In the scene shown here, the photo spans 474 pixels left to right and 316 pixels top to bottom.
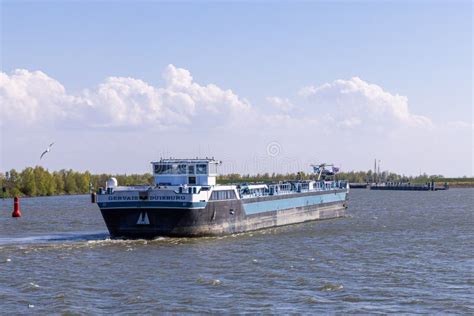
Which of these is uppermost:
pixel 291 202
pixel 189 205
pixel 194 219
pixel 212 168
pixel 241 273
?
pixel 212 168

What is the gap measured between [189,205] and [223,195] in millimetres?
5643

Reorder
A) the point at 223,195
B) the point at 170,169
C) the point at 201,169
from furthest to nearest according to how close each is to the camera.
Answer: the point at 170,169 → the point at 201,169 → the point at 223,195

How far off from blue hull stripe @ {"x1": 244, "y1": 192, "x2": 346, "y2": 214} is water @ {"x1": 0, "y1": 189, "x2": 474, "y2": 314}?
4162 millimetres

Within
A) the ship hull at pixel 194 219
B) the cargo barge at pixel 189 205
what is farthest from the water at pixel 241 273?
the cargo barge at pixel 189 205

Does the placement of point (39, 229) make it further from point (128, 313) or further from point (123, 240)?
point (128, 313)

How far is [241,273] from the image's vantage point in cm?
4034

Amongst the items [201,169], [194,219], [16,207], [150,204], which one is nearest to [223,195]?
[201,169]

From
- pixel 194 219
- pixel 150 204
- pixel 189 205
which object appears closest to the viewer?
pixel 189 205

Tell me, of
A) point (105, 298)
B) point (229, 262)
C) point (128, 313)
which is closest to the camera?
point (128, 313)

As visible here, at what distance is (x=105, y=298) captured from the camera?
33750 mm

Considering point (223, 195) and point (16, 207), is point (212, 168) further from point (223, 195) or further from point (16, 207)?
point (16, 207)

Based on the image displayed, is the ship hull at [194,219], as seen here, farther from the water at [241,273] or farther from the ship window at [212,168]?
the ship window at [212,168]

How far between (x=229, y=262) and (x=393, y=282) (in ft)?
36.3

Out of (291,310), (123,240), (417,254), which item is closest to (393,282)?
(291,310)
